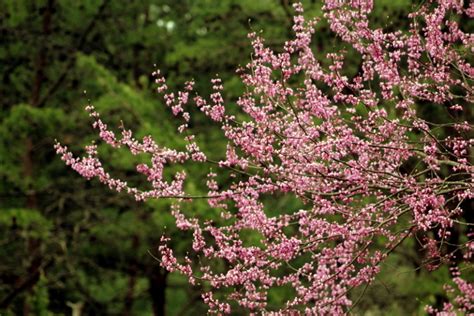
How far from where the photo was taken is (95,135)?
1570 centimetres

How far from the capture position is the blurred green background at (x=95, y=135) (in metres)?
14.6

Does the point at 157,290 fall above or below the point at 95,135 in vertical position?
below

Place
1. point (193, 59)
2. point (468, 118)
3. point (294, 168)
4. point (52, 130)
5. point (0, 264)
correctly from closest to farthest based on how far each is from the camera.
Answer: point (294, 168), point (468, 118), point (52, 130), point (0, 264), point (193, 59)

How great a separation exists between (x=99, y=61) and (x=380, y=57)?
11249 millimetres

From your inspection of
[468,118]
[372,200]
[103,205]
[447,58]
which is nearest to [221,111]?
[447,58]

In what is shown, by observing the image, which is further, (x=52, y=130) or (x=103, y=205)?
(x=103, y=205)

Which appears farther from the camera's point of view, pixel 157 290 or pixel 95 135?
pixel 157 290

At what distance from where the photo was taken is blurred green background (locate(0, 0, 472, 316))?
14.6 m

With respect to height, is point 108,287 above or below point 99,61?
below

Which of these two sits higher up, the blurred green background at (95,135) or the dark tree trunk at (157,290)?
the blurred green background at (95,135)

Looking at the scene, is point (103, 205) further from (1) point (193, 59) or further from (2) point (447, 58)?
(2) point (447, 58)

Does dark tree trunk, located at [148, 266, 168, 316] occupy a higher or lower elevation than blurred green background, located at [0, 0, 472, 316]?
lower

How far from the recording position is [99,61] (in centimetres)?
1745

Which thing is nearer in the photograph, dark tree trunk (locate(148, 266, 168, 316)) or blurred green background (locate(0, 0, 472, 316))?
blurred green background (locate(0, 0, 472, 316))
